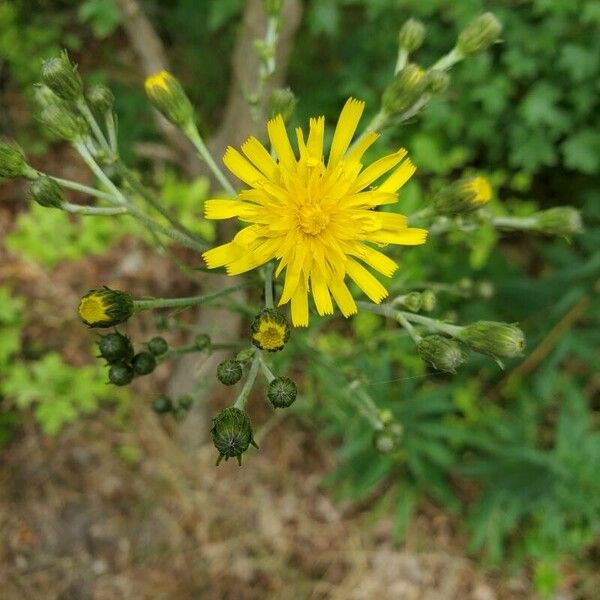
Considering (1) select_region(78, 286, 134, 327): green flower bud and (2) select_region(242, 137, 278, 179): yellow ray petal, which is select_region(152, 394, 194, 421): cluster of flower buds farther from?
(2) select_region(242, 137, 278, 179): yellow ray petal

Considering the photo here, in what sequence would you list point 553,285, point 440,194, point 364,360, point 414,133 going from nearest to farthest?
point 440,194 < point 364,360 < point 553,285 < point 414,133

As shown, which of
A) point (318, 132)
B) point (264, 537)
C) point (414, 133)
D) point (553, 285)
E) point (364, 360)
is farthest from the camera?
point (414, 133)

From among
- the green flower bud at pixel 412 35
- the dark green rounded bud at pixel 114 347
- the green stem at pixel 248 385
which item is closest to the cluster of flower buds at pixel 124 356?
the dark green rounded bud at pixel 114 347

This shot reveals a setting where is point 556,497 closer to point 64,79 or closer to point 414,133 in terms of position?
point 414,133

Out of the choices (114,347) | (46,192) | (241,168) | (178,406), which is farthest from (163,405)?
(241,168)

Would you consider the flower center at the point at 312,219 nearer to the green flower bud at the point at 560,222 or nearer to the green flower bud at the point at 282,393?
the green flower bud at the point at 282,393

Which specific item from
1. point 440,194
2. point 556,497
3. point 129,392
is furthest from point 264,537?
point 440,194

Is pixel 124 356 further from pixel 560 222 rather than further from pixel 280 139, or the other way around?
pixel 560 222
